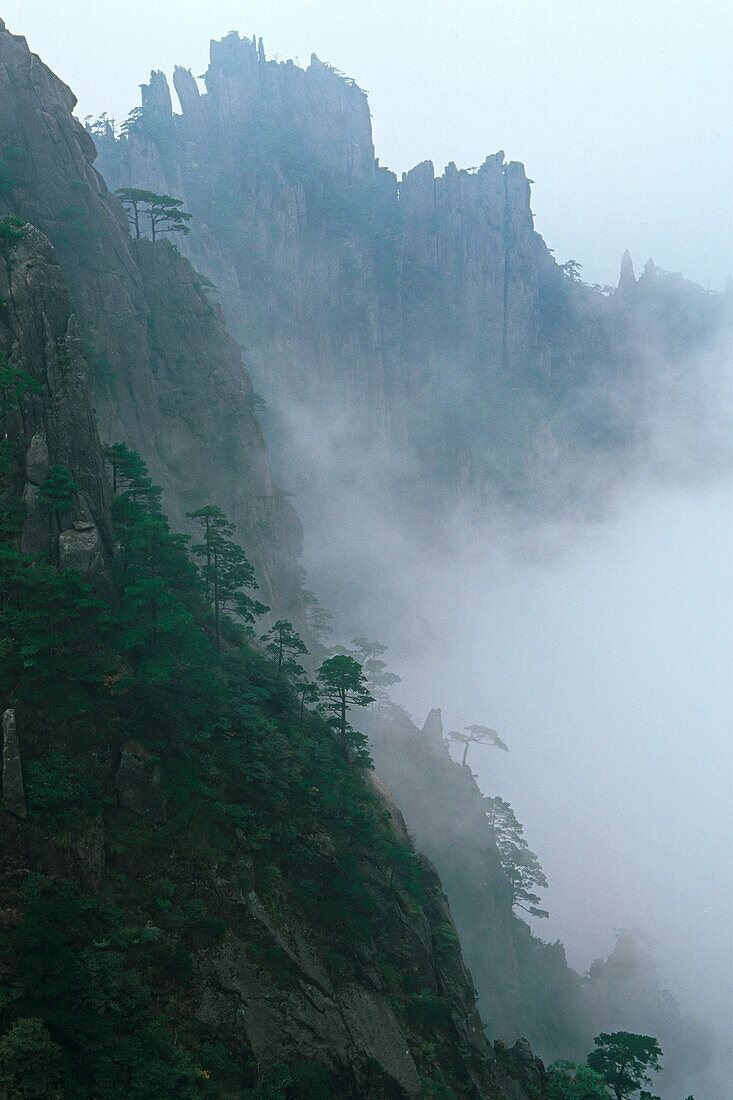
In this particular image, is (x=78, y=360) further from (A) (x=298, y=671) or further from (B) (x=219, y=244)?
(B) (x=219, y=244)

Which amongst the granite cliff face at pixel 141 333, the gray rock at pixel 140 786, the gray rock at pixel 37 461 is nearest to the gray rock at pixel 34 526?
the gray rock at pixel 37 461

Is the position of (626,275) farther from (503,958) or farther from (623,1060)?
(623,1060)

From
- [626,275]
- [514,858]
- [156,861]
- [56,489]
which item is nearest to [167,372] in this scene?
[56,489]

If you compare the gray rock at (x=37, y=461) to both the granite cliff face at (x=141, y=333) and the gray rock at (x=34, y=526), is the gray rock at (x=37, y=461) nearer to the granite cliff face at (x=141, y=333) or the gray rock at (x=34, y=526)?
the gray rock at (x=34, y=526)

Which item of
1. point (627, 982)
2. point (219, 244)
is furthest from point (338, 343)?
point (627, 982)

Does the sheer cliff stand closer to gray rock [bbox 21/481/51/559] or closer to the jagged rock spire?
gray rock [bbox 21/481/51/559]

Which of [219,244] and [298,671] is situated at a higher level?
Answer: [219,244]
